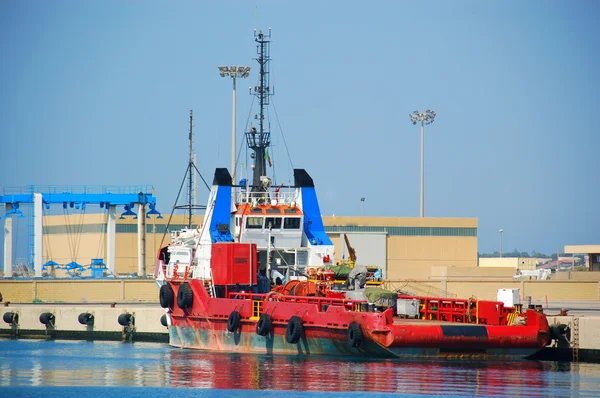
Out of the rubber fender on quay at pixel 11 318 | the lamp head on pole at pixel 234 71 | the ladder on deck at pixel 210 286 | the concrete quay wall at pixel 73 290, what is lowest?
the rubber fender on quay at pixel 11 318

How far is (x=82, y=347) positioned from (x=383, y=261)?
30.5 m

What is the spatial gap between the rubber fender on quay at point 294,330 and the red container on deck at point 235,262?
3.58 m

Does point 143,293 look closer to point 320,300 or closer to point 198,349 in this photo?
point 198,349

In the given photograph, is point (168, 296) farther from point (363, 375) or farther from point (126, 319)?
point (363, 375)

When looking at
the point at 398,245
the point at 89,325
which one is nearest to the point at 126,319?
the point at 89,325

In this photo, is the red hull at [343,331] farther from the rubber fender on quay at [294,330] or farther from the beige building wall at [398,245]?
the beige building wall at [398,245]

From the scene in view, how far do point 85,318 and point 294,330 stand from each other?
1507cm

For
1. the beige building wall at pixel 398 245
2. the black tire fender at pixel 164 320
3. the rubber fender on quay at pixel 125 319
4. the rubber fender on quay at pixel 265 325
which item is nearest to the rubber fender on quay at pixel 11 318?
the rubber fender on quay at pixel 125 319

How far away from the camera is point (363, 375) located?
31.0 meters

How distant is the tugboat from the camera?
32312 mm

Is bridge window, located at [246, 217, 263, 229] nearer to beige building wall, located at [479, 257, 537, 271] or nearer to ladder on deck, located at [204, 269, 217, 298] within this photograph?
ladder on deck, located at [204, 269, 217, 298]

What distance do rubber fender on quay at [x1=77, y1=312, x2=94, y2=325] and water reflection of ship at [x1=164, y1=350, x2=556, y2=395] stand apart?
39.9 feet

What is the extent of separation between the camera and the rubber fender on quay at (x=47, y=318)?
4712 centimetres

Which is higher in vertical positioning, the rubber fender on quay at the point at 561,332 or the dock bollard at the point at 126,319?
the rubber fender on quay at the point at 561,332
